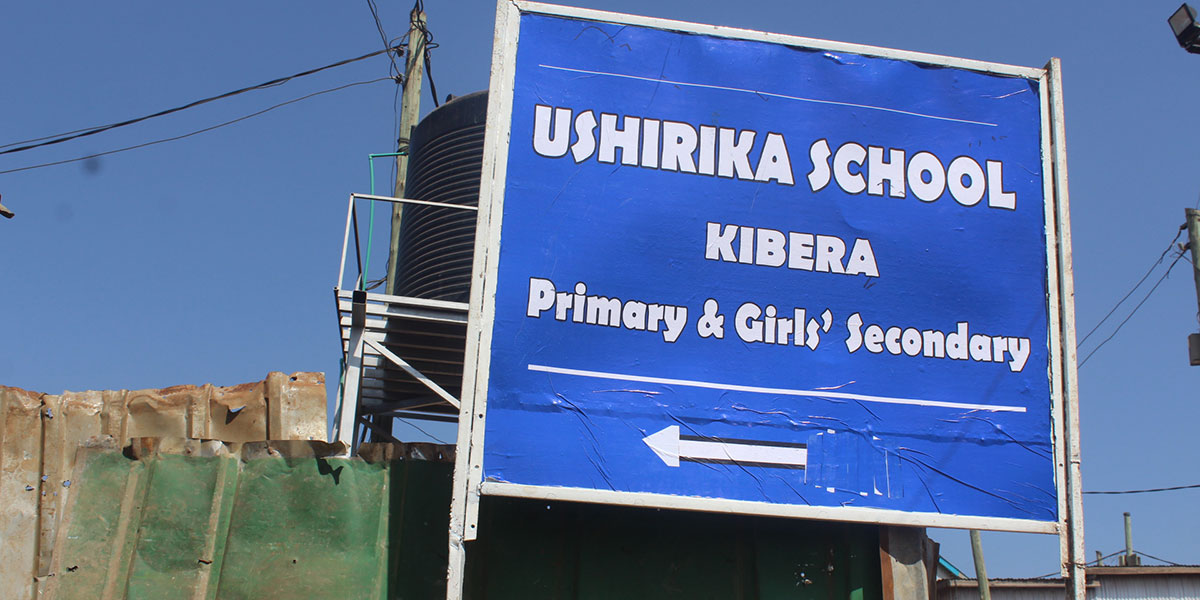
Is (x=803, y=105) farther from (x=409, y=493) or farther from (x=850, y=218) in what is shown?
(x=409, y=493)

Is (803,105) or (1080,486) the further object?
(803,105)

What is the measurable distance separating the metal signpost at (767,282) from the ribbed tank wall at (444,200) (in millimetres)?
2892

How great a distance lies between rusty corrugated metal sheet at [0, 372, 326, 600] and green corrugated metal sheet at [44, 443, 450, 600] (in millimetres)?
561

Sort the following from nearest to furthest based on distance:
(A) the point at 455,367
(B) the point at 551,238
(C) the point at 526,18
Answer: (B) the point at 551,238 → (C) the point at 526,18 → (A) the point at 455,367

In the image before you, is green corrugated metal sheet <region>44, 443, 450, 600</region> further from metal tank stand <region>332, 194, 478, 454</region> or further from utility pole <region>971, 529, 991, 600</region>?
utility pole <region>971, 529, 991, 600</region>

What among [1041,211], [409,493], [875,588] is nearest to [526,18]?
[409,493]

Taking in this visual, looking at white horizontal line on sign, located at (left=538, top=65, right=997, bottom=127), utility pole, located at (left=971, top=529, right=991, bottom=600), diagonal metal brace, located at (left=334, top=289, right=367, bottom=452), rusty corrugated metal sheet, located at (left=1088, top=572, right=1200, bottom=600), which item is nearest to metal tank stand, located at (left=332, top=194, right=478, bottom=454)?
diagonal metal brace, located at (left=334, top=289, right=367, bottom=452)

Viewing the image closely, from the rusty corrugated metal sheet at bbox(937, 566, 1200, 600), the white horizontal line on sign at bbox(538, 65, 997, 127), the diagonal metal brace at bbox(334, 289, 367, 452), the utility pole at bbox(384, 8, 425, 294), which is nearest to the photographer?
the white horizontal line on sign at bbox(538, 65, 997, 127)

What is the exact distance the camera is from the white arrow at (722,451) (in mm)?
6094

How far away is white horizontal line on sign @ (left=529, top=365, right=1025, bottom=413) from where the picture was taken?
6.15 metres

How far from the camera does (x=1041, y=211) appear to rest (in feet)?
22.8

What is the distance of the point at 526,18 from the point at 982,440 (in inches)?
170

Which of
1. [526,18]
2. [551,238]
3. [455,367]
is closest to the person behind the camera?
[551,238]

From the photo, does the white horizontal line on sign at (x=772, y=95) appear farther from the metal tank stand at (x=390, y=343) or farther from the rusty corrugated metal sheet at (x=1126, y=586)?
the rusty corrugated metal sheet at (x=1126, y=586)
